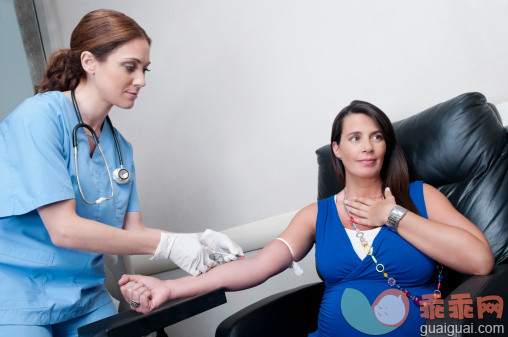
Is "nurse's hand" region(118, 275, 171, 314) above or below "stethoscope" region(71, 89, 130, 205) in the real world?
below

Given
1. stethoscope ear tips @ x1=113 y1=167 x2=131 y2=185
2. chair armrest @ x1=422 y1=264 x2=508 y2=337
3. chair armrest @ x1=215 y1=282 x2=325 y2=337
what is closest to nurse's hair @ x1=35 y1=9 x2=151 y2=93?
stethoscope ear tips @ x1=113 y1=167 x2=131 y2=185

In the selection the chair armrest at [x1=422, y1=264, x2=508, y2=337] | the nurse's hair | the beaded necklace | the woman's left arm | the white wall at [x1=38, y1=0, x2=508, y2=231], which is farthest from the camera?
the white wall at [x1=38, y1=0, x2=508, y2=231]

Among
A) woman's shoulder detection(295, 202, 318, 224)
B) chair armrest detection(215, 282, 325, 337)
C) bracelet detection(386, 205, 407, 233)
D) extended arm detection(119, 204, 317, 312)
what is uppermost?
bracelet detection(386, 205, 407, 233)

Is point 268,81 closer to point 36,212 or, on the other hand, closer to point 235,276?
point 235,276

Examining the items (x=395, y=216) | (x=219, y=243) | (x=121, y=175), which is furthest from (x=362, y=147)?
(x=121, y=175)

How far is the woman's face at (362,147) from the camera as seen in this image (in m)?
1.54

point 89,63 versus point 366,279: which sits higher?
point 89,63

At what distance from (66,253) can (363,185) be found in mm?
931

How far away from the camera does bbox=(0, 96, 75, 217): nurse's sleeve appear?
128 centimetres

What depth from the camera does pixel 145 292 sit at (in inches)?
50.8

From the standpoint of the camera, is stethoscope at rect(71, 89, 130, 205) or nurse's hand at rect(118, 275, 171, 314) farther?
stethoscope at rect(71, 89, 130, 205)

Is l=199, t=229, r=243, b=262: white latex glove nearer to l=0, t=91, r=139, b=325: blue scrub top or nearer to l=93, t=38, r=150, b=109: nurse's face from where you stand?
l=0, t=91, r=139, b=325: blue scrub top

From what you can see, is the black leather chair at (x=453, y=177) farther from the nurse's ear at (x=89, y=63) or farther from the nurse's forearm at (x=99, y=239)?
the nurse's ear at (x=89, y=63)

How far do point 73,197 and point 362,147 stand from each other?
0.87 metres
